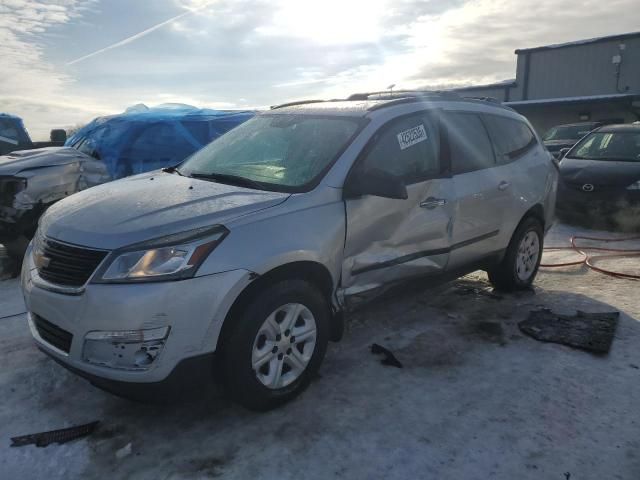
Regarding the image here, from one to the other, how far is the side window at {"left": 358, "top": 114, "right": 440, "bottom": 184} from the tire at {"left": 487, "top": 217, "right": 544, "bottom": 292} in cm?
143

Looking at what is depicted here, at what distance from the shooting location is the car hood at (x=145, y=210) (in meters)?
2.72

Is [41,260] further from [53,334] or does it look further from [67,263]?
[53,334]

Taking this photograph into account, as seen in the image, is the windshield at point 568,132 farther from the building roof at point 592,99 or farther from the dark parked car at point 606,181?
the building roof at point 592,99

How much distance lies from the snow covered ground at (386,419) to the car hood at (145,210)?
3.43 ft

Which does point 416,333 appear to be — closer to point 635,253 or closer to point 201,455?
point 201,455

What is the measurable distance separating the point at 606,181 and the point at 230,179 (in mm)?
6493

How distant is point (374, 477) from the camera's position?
8.27ft

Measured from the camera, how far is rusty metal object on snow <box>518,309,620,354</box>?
397 centimetres

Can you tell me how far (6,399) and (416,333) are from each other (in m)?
2.82

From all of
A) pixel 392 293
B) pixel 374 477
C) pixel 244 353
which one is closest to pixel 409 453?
pixel 374 477

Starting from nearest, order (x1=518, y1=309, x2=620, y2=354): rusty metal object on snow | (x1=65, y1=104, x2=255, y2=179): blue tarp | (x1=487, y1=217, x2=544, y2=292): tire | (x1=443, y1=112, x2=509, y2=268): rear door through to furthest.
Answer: (x1=518, y1=309, x2=620, y2=354): rusty metal object on snow, (x1=443, y1=112, x2=509, y2=268): rear door, (x1=487, y1=217, x2=544, y2=292): tire, (x1=65, y1=104, x2=255, y2=179): blue tarp

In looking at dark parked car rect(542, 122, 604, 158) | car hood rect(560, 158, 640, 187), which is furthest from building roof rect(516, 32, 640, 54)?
car hood rect(560, 158, 640, 187)

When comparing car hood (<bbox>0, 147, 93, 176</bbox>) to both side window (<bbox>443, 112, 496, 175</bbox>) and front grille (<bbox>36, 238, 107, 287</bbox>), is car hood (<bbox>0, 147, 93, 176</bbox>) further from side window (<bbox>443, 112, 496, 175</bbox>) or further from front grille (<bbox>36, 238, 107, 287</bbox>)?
side window (<bbox>443, 112, 496, 175</bbox>)

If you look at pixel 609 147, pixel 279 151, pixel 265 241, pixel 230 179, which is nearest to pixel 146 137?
pixel 279 151
